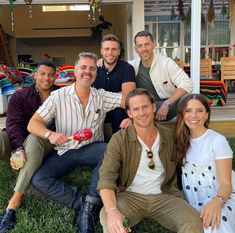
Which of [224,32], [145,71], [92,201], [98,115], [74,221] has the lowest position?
[74,221]

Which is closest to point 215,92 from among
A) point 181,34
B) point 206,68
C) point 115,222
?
point 206,68

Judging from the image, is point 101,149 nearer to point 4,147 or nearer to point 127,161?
point 127,161

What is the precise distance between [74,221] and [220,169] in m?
1.10

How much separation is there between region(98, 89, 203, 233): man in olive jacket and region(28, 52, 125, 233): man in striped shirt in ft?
1.19

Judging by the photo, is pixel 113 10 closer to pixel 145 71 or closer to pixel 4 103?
pixel 4 103

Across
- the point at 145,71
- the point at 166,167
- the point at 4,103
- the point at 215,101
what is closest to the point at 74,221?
the point at 166,167

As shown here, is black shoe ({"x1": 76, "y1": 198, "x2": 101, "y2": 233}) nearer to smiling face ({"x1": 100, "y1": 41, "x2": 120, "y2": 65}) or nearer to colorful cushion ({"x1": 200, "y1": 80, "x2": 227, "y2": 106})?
smiling face ({"x1": 100, "y1": 41, "x2": 120, "y2": 65})

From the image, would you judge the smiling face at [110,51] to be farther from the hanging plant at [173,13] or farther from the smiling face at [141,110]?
the hanging plant at [173,13]

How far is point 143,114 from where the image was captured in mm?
1999

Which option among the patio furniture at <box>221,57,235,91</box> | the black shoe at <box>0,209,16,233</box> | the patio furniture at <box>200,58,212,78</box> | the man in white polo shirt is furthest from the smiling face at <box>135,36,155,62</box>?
the patio furniture at <box>200,58,212,78</box>

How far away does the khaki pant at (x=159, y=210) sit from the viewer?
182 centimetres

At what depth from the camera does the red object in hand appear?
93.3 inches

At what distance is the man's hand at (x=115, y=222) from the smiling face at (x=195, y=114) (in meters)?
0.73

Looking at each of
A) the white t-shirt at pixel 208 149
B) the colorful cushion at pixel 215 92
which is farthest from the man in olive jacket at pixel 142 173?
the colorful cushion at pixel 215 92
